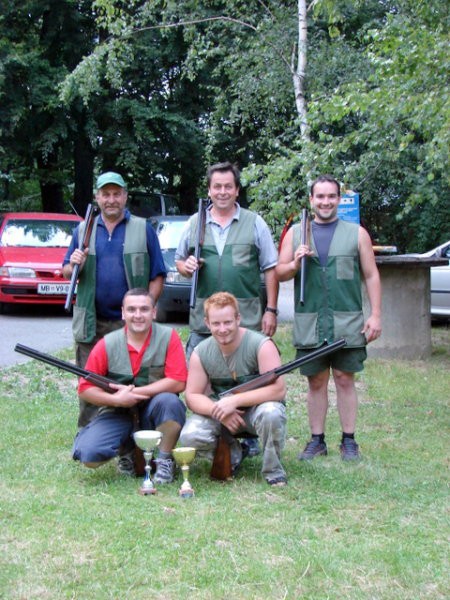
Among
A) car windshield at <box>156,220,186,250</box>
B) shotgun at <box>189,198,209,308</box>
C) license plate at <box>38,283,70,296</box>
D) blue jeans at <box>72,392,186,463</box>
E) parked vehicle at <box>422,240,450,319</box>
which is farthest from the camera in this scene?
car windshield at <box>156,220,186,250</box>

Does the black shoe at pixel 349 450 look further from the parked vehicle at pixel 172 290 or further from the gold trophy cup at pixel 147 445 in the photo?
the parked vehicle at pixel 172 290

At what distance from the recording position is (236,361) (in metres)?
5.27

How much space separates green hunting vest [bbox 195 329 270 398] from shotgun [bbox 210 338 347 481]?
54 mm

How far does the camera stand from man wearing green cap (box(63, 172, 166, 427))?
5812mm

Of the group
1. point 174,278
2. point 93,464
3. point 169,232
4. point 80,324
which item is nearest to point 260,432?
point 93,464

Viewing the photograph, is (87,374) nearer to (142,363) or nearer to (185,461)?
(142,363)

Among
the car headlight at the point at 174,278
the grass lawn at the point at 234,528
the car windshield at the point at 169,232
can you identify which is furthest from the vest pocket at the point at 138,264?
the car windshield at the point at 169,232

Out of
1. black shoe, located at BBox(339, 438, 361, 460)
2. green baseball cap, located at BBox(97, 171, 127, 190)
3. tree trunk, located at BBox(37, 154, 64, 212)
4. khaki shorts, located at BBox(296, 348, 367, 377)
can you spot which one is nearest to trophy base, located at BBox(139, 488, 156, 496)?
khaki shorts, located at BBox(296, 348, 367, 377)

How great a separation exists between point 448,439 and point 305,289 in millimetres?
1767

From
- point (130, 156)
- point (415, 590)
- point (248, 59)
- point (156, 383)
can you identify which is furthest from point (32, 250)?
point (415, 590)

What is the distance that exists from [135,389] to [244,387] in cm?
65

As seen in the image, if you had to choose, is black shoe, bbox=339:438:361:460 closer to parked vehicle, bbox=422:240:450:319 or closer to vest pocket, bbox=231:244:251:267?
vest pocket, bbox=231:244:251:267

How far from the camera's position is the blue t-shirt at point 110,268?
229 inches

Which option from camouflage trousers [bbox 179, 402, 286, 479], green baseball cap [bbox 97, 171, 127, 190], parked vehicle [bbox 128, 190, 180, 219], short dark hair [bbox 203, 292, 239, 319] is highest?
parked vehicle [bbox 128, 190, 180, 219]
